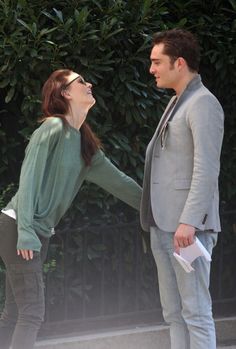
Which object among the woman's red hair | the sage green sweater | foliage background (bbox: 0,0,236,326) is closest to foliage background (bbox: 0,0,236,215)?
foliage background (bbox: 0,0,236,326)

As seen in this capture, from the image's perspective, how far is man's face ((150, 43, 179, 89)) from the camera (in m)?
3.79

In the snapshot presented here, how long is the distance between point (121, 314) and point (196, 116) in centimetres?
218

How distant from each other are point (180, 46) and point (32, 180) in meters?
1.01

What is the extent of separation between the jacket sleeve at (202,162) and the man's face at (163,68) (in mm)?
251

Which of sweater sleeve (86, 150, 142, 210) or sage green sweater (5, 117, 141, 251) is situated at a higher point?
sage green sweater (5, 117, 141, 251)

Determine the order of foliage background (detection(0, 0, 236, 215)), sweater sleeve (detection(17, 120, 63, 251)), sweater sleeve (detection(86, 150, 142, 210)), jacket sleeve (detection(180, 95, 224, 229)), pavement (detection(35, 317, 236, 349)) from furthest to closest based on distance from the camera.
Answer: pavement (detection(35, 317, 236, 349)) → foliage background (detection(0, 0, 236, 215)) → sweater sleeve (detection(86, 150, 142, 210)) → sweater sleeve (detection(17, 120, 63, 251)) → jacket sleeve (detection(180, 95, 224, 229))

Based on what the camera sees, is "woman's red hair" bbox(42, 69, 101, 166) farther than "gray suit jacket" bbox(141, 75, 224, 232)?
Yes

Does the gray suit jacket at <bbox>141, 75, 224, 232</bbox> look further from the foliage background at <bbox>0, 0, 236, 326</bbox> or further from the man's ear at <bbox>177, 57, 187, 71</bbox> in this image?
the foliage background at <bbox>0, 0, 236, 326</bbox>

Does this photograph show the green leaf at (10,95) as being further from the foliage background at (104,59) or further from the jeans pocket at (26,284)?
the jeans pocket at (26,284)

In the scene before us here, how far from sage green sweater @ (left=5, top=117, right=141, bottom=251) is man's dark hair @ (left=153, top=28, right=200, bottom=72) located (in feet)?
2.15

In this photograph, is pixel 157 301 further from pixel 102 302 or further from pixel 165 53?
pixel 165 53

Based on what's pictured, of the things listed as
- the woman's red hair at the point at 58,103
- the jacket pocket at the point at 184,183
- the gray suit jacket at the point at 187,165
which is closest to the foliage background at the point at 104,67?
the woman's red hair at the point at 58,103

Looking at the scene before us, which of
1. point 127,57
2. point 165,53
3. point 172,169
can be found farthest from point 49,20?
point 172,169

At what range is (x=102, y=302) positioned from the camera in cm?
528
